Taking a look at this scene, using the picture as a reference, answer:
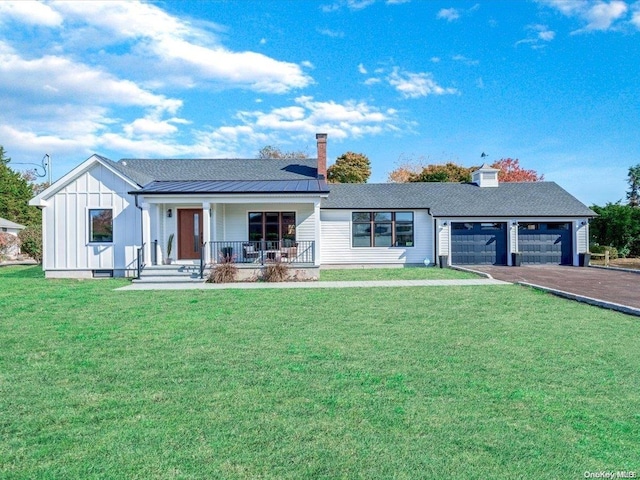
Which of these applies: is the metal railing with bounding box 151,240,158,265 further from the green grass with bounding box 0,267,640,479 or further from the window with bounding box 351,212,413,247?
the window with bounding box 351,212,413,247

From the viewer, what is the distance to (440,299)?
33.3 feet

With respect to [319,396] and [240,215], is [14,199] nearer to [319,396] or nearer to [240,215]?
[240,215]

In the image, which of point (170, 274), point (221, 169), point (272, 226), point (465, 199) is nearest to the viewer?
point (170, 274)

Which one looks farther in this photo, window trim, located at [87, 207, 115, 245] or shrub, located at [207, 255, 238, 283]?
window trim, located at [87, 207, 115, 245]

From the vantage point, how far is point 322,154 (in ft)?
68.7

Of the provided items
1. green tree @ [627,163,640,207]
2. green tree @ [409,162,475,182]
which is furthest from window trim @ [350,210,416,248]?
green tree @ [627,163,640,207]

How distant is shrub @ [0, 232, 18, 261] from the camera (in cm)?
2542

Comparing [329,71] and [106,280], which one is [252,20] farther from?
[106,280]

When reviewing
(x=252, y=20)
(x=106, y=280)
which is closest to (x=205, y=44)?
(x=252, y=20)

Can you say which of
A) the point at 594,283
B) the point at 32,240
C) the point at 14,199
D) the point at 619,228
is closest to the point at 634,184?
the point at 619,228

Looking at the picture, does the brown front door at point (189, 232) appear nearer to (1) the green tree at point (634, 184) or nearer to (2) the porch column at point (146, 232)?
(2) the porch column at point (146, 232)

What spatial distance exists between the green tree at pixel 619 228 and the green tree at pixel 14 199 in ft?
156

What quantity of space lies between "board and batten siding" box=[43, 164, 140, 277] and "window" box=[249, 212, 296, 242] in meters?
5.13

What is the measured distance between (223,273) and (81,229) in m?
6.69
